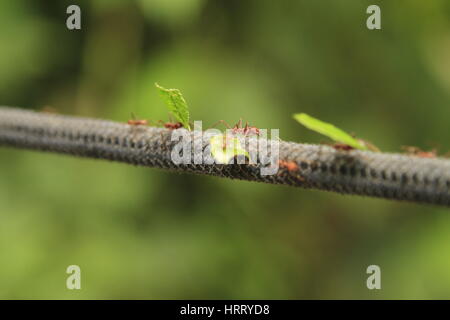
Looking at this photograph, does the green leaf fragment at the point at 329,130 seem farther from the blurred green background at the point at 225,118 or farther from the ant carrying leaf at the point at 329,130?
the blurred green background at the point at 225,118

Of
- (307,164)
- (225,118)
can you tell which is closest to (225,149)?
(307,164)

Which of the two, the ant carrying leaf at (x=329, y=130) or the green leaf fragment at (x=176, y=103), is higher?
the green leaf fragment at (x=176, y=103)

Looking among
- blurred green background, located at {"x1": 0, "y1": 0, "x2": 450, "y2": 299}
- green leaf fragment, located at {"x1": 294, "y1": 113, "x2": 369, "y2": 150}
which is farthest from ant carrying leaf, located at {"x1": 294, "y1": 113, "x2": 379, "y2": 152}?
blurred green background, located at {"x1": 0, "y1": 0, "x2": 450, "y2": 299}

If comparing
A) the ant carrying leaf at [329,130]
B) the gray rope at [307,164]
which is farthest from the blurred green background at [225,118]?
the ant carrying leaf at [329,130]

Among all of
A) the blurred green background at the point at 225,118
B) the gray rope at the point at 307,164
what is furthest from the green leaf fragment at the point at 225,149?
the blurred green background at the point at 225,118

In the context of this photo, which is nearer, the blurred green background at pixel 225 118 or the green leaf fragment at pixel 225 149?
the green leaf fragment at pixel 225 149

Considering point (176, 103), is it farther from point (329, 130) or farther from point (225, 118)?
point (225, 118)

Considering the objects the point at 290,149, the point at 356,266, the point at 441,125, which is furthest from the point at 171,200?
the point at 290,149
